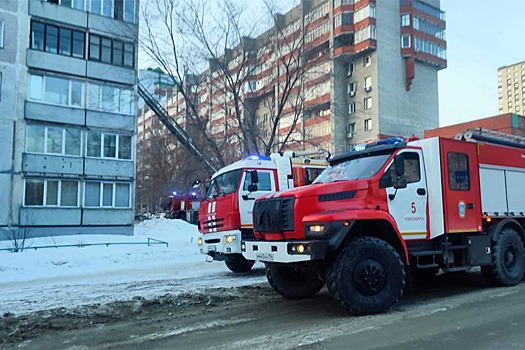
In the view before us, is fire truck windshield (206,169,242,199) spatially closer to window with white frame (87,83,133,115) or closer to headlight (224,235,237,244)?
headlight (224,235,237,244)

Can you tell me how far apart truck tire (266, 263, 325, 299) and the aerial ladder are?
1345 centimetres

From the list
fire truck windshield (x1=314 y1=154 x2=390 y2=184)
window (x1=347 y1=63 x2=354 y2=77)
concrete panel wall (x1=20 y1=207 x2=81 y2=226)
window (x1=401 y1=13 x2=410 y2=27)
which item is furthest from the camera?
window (x1=347 y1=63 x2=354 y2=77)

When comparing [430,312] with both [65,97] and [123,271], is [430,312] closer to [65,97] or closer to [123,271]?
[123,271]

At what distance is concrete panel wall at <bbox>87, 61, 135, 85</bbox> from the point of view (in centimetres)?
2464

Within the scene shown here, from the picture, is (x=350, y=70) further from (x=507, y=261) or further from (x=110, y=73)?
(x=507, y=261)

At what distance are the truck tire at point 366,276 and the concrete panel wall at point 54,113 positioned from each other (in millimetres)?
20494

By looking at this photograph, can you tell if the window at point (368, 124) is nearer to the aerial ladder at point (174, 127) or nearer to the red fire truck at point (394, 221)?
the aerial ladder at point (174, 127)

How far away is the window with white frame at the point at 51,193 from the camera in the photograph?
22.4 metres

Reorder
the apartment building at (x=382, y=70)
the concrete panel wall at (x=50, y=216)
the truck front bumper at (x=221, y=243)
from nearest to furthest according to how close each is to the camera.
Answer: the truck front bumper at (x=221, y=243)
the concrete panel wall at (x=50, y=216)
the apartment building at (x=382, y=70)

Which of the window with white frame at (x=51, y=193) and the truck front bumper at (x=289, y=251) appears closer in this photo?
the truck front bumper at (x=289, y=251)

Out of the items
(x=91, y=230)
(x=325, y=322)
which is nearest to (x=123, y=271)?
(x=325, y=322)

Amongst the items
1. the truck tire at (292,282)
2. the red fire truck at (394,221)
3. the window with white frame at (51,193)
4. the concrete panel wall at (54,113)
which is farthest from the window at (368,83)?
the truck tire at (292,282)

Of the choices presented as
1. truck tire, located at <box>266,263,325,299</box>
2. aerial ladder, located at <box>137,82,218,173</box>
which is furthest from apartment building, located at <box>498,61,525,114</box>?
truck tire, located at <box>266,263,325,299</box>

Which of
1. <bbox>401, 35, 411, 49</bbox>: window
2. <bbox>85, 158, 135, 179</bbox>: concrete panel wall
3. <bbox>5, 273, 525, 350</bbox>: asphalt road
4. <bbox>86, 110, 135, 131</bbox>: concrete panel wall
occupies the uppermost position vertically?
<bbox>401, 35, 411, 49</bbox>: window
